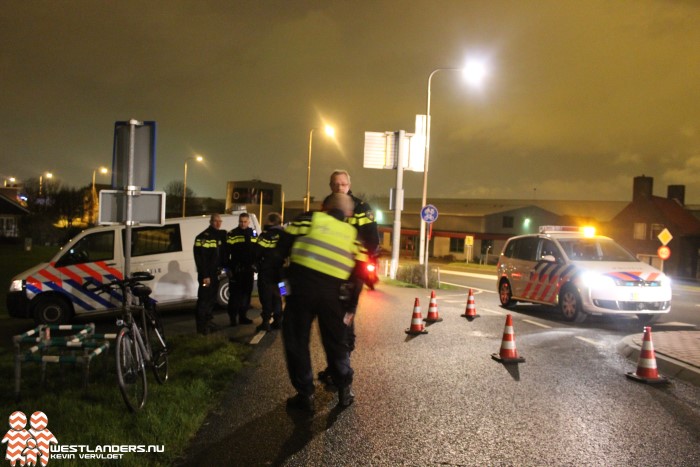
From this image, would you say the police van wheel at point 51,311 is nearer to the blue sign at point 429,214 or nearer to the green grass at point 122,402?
the green grass at point 122,402

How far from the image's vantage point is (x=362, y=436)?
15.1ft

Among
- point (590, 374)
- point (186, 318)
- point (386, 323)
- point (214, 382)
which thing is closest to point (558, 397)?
point (590, 374)

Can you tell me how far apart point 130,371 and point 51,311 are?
6.39 meters

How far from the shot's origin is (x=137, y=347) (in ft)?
17.5

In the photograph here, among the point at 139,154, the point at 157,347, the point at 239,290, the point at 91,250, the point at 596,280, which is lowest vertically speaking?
the point at 157,347

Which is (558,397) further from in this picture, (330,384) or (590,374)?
(330,384)

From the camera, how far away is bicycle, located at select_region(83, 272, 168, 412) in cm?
495

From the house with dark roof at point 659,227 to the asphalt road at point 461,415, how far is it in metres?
47.8

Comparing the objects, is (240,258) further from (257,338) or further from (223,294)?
(223,294)

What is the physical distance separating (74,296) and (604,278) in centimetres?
944

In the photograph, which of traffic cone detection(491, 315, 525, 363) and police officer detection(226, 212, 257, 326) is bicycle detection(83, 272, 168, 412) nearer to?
police officer detection(226, 212, 257, 326)

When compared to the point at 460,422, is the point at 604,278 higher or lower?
higher

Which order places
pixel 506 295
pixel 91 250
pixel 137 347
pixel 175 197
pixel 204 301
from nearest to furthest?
1. pixel 137 347
2. pixel 204 301
3. pixel 91 250
4. pixel 506 295
5. pixel 175 197

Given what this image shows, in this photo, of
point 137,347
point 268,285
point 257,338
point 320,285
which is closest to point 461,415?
point 320,285
